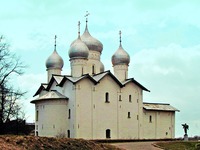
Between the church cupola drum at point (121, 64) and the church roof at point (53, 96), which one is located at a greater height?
the church cupola drum at point (121, 64)

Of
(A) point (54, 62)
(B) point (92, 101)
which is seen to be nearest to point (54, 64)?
(A) point (54, 62)

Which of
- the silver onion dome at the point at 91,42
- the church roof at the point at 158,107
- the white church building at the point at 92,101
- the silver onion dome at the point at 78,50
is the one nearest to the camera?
the white church building at the point at 92,101

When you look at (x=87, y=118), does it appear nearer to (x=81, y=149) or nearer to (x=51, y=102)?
(x=51, y=102)

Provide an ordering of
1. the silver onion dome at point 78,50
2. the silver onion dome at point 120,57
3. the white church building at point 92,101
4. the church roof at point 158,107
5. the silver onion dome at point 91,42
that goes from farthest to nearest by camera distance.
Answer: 1. the church roof at point 158,107
2. the silver onion dome at point 120,57
3. the silver onion dome at point 91,42
4. the silver onion dome at point 78,50
5. the white church building at point 92,101

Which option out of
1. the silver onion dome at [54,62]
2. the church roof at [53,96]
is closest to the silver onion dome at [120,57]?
the silver onion dome at [54,62]

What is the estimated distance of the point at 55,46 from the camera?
56.7m

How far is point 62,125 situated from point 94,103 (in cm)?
436

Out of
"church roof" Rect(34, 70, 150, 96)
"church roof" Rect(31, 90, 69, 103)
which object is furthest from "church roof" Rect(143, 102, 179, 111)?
"church roof" Rect(31, 90, 69, 103)

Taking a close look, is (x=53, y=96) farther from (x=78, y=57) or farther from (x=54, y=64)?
(x=54, y=64)

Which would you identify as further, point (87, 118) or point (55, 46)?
point (55, 46)

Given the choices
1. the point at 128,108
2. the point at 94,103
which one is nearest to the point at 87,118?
the point at 94,103

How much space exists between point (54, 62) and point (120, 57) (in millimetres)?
8433

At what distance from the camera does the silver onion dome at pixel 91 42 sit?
2136 inches

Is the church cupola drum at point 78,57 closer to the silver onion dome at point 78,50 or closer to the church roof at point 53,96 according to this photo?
the silver onion dome at point 78,50
